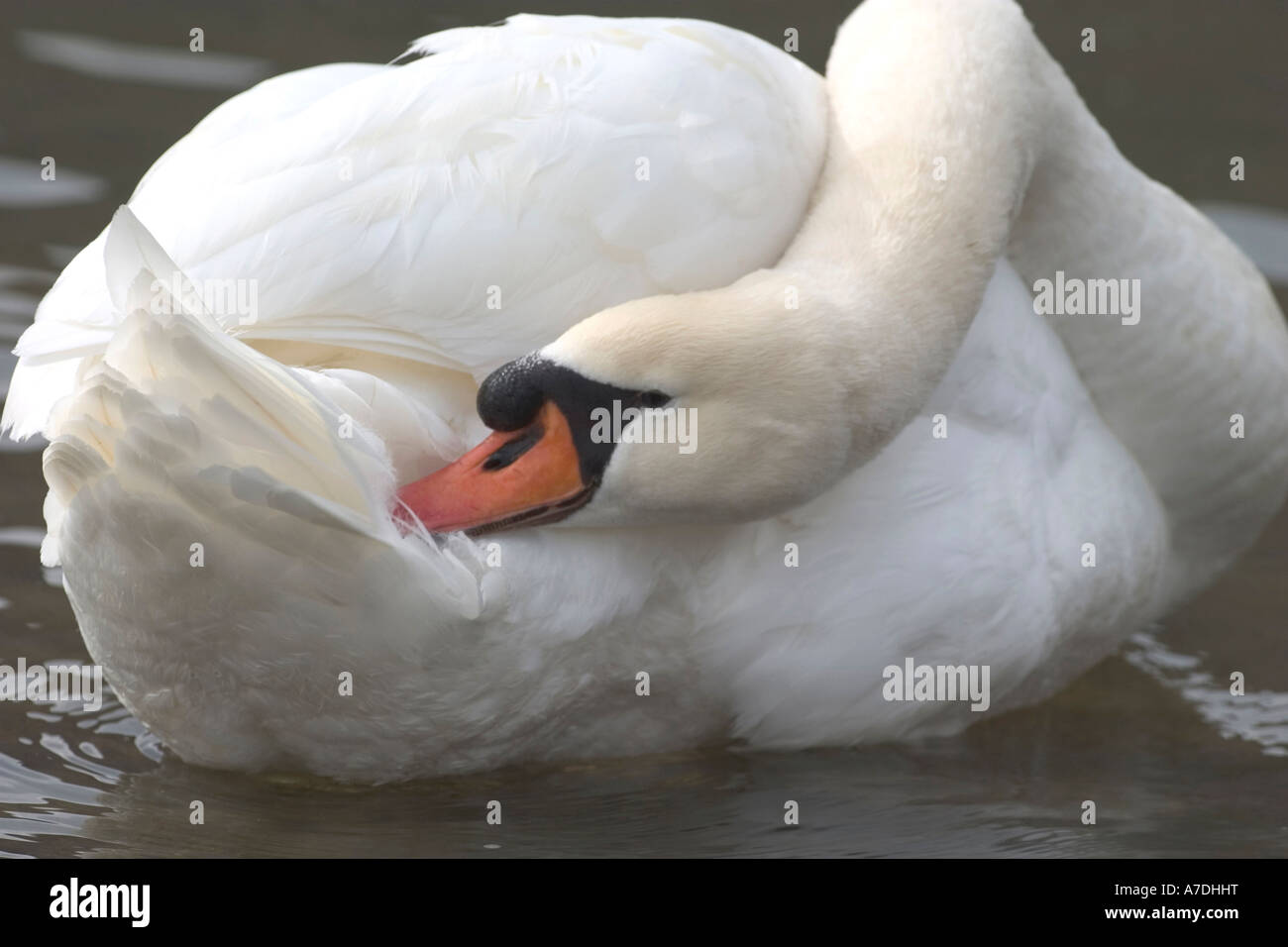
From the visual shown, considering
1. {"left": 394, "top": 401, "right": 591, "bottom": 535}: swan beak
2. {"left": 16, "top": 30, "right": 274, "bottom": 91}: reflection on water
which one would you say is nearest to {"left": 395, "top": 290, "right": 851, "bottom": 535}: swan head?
{"left": 394, "top": 401, "right": 591, "bottom": 535}: swan beak

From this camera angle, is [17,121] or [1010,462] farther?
[17,121]

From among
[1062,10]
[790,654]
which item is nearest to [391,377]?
[790,654]

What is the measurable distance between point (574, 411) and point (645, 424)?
145mm

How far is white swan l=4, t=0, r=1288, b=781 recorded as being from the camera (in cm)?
391

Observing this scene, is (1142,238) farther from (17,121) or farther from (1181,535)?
(17,121)

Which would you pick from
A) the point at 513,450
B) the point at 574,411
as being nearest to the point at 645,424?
the point at 574,411

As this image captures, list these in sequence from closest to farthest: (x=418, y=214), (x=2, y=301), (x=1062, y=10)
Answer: (x=418, y=214), (x=2, y=301), (x=1062, y=10)

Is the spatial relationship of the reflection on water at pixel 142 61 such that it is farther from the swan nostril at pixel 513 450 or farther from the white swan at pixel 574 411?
the swan nostril at pixel 513 450

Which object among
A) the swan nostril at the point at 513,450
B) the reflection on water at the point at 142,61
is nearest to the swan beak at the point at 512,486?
the swan nostril at the point at 513,450

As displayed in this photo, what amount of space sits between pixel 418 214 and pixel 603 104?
49 centimetres

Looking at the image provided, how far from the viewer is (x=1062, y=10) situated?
1001 cm

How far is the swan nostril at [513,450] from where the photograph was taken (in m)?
4.11

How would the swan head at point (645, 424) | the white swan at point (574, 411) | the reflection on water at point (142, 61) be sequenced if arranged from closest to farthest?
the white swan at point (574, 411) → the swan head at point (645, 424) → the reflection on water at point (142, 61)

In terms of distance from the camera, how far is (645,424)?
414 cm
